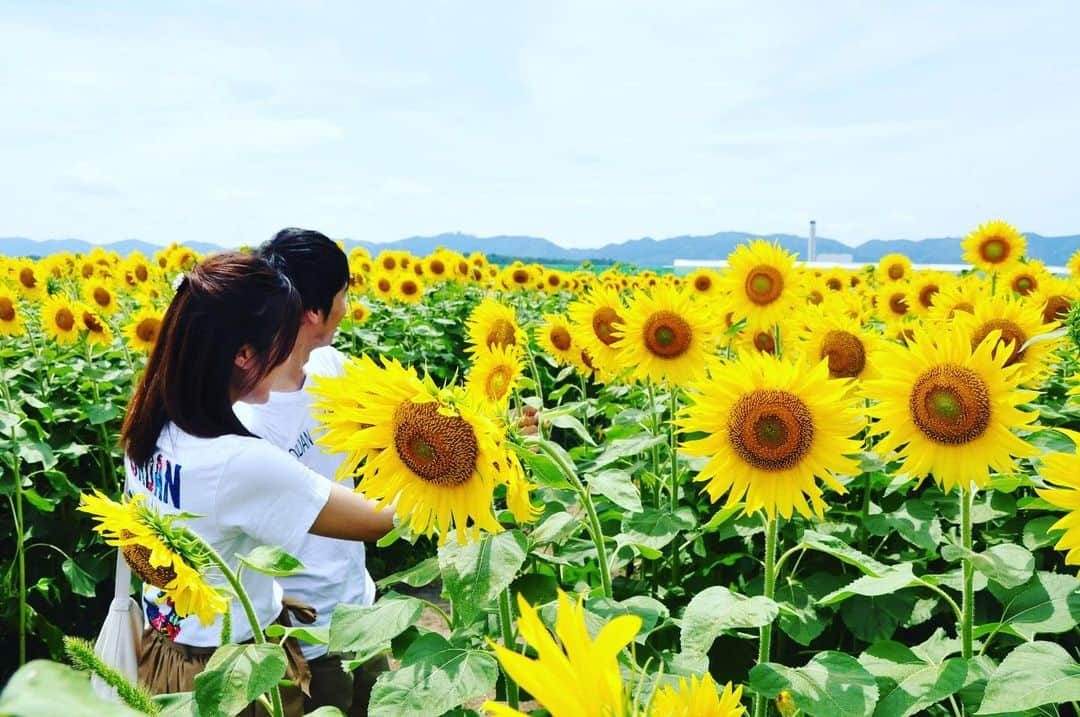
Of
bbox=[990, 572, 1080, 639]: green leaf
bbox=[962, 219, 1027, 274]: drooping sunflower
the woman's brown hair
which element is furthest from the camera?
bbox=[962, 219, 1027, 274]: drooping sunflower

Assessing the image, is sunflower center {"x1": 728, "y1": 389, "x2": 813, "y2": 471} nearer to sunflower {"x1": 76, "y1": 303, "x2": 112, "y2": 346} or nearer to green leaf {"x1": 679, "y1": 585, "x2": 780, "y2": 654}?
green leaf {"x1": 679, "y1": 585, "x2": 780, "y2": 654}

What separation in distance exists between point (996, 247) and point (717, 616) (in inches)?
250

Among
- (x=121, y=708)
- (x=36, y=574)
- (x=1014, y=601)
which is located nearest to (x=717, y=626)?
(x=1014, y=601)

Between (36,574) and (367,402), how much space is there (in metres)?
4.56

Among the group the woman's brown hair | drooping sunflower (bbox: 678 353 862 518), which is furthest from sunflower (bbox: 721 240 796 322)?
the woman's brown hair

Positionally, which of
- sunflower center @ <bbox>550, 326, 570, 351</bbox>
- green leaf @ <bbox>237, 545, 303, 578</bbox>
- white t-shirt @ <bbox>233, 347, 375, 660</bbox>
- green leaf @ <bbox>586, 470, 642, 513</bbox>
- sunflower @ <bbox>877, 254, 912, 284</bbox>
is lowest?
white t-shirt @ <bbox>233, 347, 375, 660</bbox>

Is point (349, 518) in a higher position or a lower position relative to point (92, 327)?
lower

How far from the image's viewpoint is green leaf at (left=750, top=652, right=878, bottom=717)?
5.23ft

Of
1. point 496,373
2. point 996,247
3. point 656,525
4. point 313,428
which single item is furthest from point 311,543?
point 996,247

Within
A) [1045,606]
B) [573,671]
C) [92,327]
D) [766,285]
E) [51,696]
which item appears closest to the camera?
[51,696]

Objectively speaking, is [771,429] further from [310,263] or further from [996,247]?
[996,247]

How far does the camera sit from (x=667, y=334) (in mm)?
3391

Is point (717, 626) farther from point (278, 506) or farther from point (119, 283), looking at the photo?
point (119, 283)

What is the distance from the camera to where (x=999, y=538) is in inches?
119
